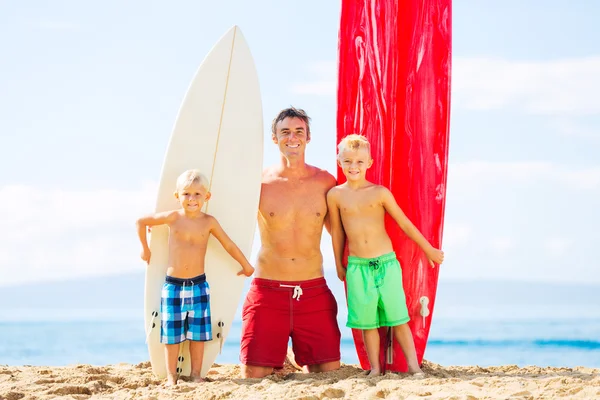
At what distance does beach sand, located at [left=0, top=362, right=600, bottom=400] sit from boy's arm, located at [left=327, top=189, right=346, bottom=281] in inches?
22.6

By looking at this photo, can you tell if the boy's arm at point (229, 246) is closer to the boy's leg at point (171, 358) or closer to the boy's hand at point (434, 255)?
the boy's leg at point (171, 358)

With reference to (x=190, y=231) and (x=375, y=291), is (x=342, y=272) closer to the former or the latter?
(x=375, y=291)

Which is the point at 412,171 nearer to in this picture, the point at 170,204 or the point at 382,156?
the point at 382,156

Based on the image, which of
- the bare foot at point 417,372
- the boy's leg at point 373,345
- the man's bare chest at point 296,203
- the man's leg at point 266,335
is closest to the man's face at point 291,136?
the man's bare chest at point 296,203

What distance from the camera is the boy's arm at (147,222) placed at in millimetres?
3861

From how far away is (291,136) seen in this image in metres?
3.98

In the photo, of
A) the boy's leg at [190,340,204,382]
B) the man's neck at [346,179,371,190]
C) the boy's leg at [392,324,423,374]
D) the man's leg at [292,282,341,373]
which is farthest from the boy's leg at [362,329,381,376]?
the boy's leg at [190,340,204,382]

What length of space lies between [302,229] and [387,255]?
50 cm

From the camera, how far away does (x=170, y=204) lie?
4.08 m

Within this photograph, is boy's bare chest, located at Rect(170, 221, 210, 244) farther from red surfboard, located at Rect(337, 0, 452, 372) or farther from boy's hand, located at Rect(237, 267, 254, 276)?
red surfboard, located at Rect(337, 0, 452, 372)

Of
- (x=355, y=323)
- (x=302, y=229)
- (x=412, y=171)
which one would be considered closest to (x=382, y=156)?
(x=412, y=171)

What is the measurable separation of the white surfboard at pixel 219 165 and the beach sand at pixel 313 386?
1.20 feet

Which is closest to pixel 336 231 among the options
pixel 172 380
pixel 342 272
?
pixel 342 272

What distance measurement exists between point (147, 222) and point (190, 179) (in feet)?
1.23
